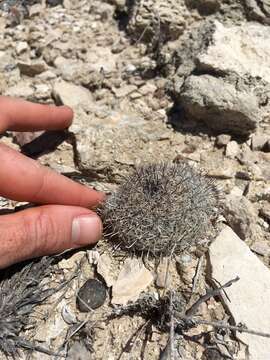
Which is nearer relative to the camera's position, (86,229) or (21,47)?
(86,229)

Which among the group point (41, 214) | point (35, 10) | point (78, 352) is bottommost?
point (78, 352)

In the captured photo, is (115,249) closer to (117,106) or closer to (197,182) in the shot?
(197,182)

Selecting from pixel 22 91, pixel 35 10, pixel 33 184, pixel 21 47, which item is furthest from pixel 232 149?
pixel 35 10

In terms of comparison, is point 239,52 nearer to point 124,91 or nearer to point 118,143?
point 124,91

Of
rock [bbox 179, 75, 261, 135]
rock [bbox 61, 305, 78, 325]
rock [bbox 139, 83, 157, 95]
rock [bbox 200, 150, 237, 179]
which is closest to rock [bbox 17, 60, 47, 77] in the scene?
rock [bbox 139, 83, 157, 95]

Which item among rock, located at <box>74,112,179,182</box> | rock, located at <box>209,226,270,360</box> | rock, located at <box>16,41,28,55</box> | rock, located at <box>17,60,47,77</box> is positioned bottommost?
rock, located at <box>209,226,270,360</box>

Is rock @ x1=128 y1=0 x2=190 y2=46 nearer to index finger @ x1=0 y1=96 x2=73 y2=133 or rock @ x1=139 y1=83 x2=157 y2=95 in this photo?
rock @ x1=139 y1=83 x2=157 y2=95
